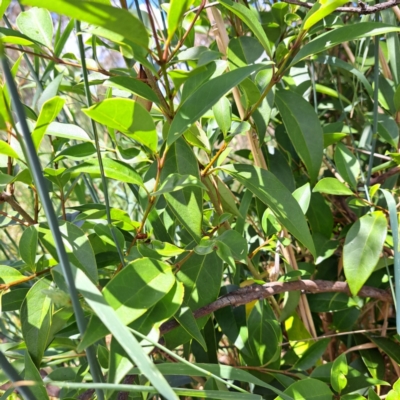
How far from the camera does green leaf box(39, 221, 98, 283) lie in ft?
0.91

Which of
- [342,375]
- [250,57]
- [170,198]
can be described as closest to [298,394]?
[342,375]

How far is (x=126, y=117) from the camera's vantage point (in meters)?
0.25

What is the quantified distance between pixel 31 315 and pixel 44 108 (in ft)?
0.44

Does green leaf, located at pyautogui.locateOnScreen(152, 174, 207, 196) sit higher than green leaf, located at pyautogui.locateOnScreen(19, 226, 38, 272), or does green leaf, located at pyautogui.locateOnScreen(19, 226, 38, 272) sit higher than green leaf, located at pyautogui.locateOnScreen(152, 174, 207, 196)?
green leaf, located at pyautogui.locateOnScreen(152, 174, 207, 196)

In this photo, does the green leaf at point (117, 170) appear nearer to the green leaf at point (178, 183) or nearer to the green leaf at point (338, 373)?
the green leaf at point (178, 183)

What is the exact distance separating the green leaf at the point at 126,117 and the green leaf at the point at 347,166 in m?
0.20

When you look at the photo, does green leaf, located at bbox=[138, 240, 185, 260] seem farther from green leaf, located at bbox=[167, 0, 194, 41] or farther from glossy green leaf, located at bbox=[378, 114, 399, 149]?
glossy green leaf, located at bbox=[378, 114, 399, 149]

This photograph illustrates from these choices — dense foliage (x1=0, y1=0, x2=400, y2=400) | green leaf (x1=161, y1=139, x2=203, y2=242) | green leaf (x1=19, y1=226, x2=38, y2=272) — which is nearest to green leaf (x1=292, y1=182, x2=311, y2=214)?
dense foliage (x1=0, y1=0, x2=400, y2=400)

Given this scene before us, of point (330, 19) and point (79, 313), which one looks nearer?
point (79, 313)

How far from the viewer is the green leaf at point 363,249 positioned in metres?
0.36

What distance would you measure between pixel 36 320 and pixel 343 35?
0.28m

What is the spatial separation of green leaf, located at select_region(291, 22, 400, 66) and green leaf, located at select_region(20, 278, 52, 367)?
23cm

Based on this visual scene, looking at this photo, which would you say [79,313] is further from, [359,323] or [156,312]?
[359,323]

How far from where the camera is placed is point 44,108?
0.27 meters
